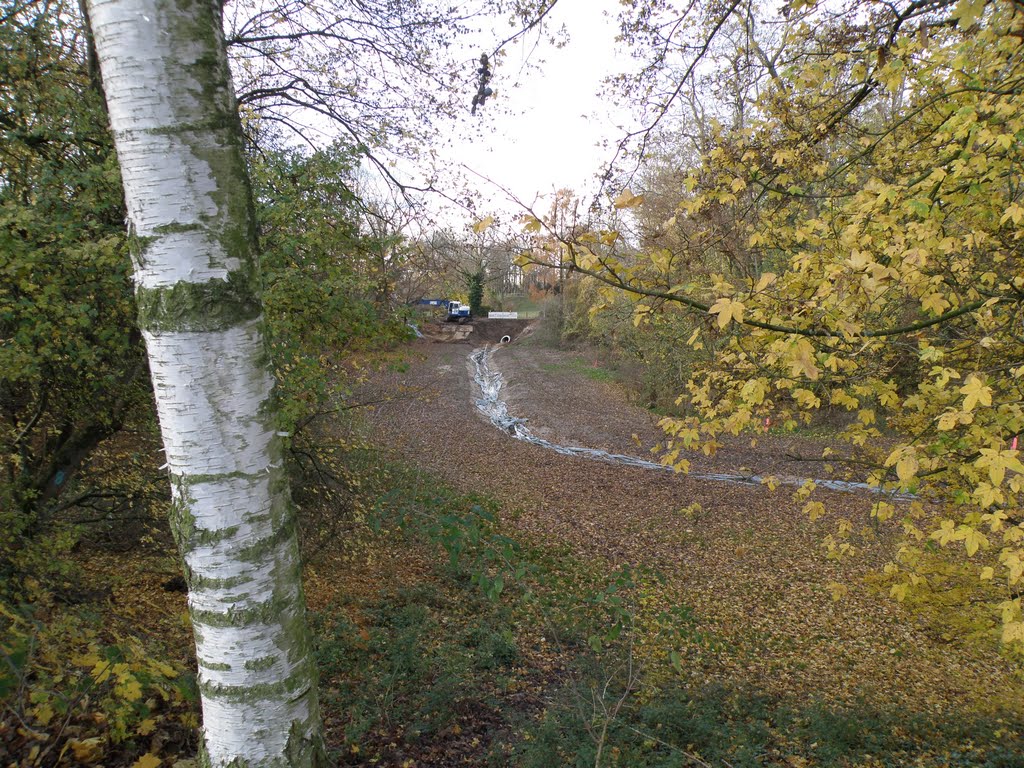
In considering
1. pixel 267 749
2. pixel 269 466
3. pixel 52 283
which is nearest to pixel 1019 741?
pixel 267 749

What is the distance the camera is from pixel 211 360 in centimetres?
129

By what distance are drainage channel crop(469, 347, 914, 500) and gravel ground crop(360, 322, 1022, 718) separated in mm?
315

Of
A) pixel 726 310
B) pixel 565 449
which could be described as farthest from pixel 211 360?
pixel 565 449

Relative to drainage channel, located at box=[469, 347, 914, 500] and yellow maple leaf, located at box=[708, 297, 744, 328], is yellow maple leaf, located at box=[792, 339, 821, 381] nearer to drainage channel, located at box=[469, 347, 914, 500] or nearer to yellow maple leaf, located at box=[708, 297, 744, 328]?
yellow maple leaf, located at box=[708, 297, 744, 328]

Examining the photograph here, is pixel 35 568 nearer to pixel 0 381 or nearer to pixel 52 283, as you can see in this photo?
pixel 0 381

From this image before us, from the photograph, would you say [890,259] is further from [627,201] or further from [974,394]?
[627,201]

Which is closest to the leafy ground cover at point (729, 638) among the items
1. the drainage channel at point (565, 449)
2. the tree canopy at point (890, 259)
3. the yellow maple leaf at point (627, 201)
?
the drainage channel at point (565, 449)

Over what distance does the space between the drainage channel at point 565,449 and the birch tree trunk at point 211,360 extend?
5.04 m

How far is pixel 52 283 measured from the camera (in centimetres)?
324

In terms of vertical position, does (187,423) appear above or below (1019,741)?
above

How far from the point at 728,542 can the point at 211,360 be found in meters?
9.40

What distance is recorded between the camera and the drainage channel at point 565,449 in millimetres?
11396

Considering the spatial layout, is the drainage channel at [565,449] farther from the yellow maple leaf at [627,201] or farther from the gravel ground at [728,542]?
the yellow maple leaf at [627,201]

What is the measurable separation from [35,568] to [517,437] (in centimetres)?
1239
